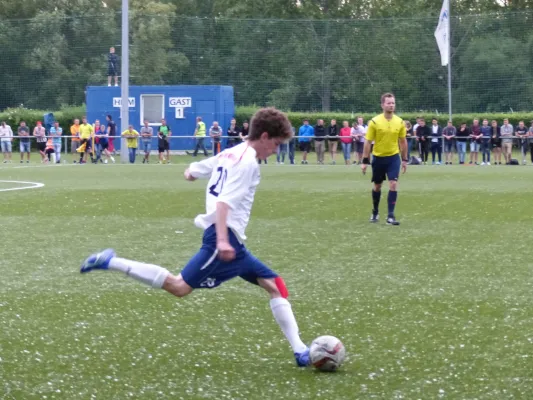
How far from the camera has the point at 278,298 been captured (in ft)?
21.6

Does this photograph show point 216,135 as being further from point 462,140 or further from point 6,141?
point 462,140

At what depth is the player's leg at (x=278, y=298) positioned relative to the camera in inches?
254

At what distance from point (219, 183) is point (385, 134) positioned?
9373mm

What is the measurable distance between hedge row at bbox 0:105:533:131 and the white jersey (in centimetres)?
4204

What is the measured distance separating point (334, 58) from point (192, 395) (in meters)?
47.7

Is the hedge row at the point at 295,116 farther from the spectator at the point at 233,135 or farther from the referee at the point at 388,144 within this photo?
the referee at the point at 388,144

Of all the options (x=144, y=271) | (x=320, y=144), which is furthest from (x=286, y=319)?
(x=320, y=144)

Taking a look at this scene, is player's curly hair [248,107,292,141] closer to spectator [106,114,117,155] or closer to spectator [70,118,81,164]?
spectator [106,114,117,155]

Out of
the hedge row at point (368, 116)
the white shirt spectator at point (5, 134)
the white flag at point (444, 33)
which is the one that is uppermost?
the white flag at point (444, 33)

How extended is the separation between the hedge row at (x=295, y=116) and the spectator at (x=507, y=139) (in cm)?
1045

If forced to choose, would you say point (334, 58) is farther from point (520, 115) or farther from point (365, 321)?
point (365, 321)

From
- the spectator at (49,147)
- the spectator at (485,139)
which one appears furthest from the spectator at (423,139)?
the spectator at (49,147)

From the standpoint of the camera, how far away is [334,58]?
52.6 metres

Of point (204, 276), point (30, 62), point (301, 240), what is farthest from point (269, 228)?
point (30, 62)
